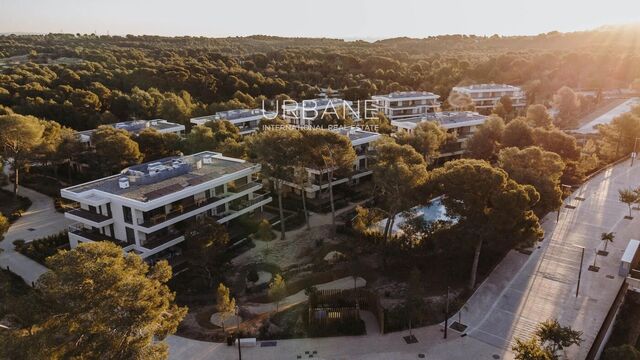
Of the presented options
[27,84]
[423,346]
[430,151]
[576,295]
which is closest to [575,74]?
[430,151]

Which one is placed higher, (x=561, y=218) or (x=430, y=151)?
(x=430, y=151)

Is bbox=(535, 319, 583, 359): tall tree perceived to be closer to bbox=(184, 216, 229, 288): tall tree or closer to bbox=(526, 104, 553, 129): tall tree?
bbox=(184, 216, 229, 288): tall tree

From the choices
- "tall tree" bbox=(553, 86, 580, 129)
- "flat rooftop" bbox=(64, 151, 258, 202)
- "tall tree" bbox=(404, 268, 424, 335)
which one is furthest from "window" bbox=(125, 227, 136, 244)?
"tall tree" bbox=(553, 86, 580, 129)

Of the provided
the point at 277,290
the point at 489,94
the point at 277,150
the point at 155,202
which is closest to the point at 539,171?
the point at 277,150

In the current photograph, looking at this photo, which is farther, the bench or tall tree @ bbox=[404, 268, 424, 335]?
tall tree @ bbox=[404, 268, 424, 335]

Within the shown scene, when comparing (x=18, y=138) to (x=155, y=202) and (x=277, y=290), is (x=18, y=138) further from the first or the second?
(x=277, y=290)

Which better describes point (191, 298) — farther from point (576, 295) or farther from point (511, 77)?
point (511, 77)

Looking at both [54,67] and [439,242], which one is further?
[54,67]
